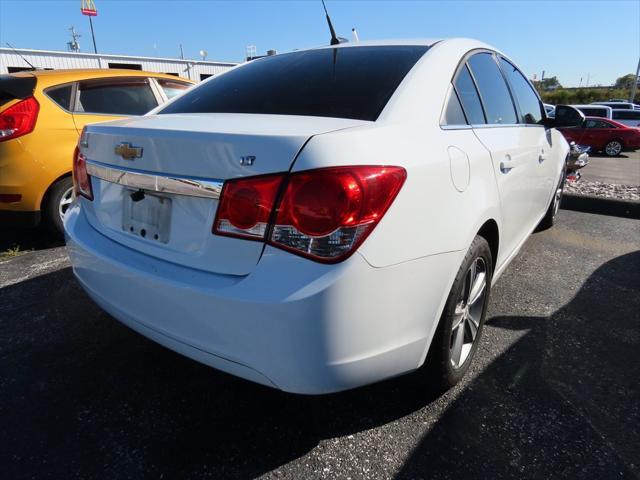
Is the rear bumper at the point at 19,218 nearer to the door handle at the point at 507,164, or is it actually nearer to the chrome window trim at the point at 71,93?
the chrome window trim at the point at 71,93

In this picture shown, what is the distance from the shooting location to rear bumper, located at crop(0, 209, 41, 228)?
11.9 ft

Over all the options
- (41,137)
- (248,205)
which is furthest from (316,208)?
(41,137)

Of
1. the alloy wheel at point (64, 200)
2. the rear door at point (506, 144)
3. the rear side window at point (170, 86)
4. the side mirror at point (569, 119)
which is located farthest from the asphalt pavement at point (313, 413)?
the rear side window at point (170, 86)

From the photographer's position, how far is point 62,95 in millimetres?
3926

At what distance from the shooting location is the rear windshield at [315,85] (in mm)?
1773

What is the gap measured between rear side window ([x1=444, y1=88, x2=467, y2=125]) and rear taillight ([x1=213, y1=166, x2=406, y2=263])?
0.65m

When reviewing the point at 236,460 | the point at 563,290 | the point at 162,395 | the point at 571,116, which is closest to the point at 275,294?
the point at 236,460

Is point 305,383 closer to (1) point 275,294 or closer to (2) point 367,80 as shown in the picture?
(1) point 275,294

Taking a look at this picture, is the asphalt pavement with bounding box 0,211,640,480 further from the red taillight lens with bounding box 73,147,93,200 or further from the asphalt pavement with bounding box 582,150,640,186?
the asphalt pavement with bounding box 582,150,640,186

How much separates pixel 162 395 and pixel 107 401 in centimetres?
23

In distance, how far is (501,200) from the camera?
212cm

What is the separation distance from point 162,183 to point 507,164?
5.42ft

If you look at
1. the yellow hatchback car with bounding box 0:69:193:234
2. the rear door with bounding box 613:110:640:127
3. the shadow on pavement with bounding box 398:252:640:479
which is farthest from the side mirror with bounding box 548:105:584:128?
the rear door with bounding box 613:110:640:127

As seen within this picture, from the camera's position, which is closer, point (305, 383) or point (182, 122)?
point (305, 383)
